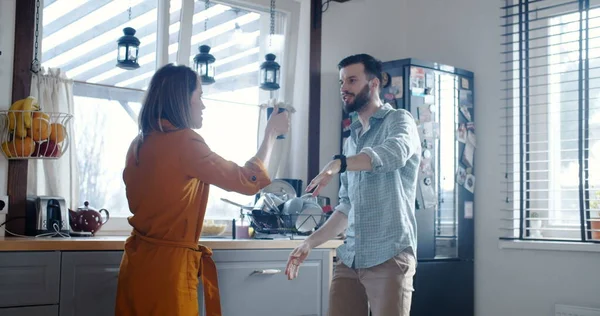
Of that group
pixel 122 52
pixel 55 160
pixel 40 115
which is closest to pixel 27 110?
pixel 40 115

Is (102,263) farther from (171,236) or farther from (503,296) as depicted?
(503,296)

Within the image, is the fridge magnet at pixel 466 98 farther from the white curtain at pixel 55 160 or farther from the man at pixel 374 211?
the white curtain at pixel 55 160

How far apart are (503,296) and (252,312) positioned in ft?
5.72

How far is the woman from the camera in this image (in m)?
2.10

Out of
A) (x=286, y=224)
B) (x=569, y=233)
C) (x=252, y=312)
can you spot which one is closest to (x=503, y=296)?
(x=569, y=233)

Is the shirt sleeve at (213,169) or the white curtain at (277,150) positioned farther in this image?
the white curtain at (277,150)

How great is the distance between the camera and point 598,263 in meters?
3.57

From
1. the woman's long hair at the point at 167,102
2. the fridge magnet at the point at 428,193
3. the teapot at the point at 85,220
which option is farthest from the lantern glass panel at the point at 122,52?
the fridge magnet at the point at 428,193

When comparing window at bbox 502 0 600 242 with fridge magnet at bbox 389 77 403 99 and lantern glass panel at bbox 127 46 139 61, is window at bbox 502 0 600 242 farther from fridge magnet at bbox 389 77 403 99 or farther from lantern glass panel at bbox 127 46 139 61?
lantern glass panel at bbox 127 46 139 61

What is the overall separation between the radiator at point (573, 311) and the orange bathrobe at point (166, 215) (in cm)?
223

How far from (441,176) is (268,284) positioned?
1.39m

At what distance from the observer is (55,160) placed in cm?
302

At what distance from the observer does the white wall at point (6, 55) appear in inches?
113

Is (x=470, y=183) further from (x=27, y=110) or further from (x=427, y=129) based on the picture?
(x=27, y=110)
